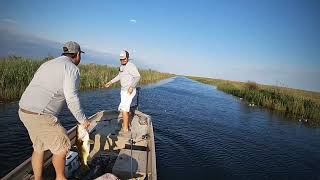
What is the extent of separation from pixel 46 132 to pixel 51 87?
0.66m

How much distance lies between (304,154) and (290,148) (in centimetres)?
75

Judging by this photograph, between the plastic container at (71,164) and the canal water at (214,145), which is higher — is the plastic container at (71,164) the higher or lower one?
the higher one

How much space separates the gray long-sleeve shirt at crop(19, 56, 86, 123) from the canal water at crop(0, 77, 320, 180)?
435 centimetres

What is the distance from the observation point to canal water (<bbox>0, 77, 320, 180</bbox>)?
9.51 m

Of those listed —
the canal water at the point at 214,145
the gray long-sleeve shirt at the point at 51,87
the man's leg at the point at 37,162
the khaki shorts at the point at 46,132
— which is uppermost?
the gray long-sleeve shirt at the point at 51,87

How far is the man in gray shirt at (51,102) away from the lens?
4.08m

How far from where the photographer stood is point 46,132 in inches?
166

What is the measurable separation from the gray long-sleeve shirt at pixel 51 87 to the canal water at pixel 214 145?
14.3 ft

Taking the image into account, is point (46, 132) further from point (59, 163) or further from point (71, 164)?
point (71, 164)

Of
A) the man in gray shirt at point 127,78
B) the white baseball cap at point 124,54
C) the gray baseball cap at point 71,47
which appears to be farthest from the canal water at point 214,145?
the gray baseball cap at point 71,47

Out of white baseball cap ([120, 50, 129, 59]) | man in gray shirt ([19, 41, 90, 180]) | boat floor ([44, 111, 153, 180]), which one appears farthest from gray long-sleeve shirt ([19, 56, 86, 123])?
white baseball cap ([120, 50, 129, 59])

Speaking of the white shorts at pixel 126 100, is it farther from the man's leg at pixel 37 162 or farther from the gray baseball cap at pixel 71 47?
the man's leg at pixel 37 162

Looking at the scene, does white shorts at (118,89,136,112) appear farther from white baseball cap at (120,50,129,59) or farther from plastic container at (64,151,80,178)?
plastic container at (64,151,80,178)

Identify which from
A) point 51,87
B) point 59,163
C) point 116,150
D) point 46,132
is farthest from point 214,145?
point 51,87
